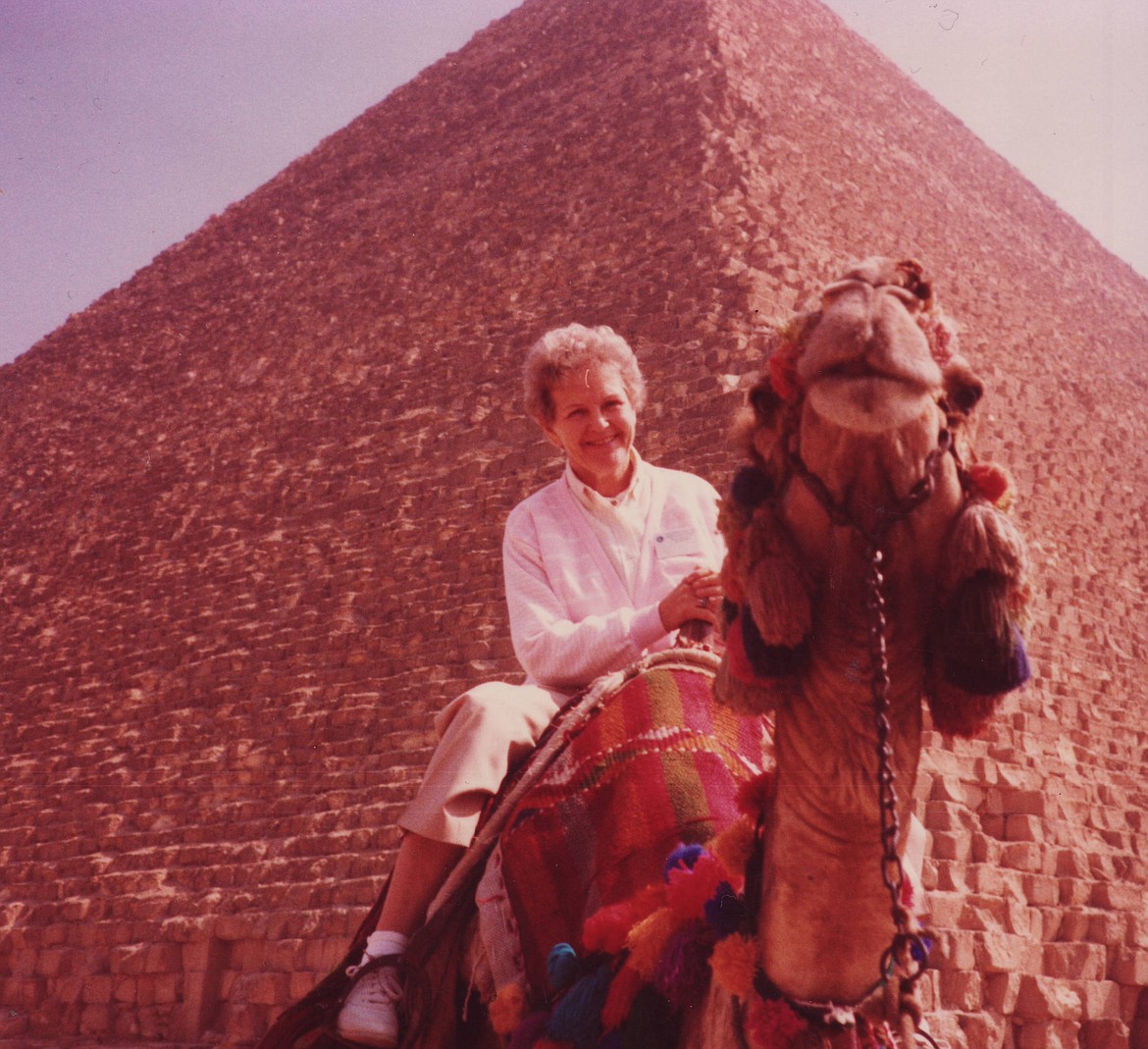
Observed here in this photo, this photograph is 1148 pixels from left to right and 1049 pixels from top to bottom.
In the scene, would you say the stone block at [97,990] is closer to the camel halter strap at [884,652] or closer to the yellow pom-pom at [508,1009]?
the yellow pom-pom at [508,1009]

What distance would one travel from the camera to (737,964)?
5.03ft

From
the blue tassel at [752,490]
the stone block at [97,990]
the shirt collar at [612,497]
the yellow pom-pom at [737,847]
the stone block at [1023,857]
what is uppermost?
the shirt collar at [612,497]

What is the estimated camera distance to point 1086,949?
360 inches

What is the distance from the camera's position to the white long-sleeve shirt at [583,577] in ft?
8.00

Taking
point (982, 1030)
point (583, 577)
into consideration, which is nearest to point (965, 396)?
point (583, 577)

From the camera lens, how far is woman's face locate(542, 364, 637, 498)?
8.94 feet

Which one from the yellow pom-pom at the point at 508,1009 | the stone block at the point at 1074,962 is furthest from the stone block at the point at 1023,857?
the yellow pom-pom at the point at 508,1009

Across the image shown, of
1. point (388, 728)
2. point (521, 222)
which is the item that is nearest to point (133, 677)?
point (388, 728)

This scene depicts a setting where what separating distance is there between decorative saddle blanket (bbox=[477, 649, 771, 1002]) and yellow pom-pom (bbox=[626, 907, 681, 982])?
215mm

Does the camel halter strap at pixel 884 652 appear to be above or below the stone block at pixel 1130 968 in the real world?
above

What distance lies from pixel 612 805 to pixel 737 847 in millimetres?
512

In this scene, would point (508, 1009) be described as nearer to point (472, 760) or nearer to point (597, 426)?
point (472, 760)

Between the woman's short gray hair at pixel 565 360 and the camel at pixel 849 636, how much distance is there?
133 cm

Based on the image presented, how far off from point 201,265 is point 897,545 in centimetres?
3304
